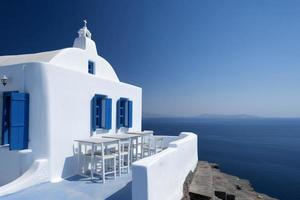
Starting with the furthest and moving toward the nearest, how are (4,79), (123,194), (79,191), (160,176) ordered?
(4,79) → (79,191) → (123,194) → (160,176)

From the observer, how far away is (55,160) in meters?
6.25

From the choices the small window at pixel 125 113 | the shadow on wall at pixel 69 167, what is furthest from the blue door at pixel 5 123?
the small window at pixel 125 113

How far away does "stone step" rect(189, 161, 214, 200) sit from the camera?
19.4ft

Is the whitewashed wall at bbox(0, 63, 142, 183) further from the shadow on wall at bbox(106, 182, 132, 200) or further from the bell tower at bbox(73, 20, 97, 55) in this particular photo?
the bell tower at bbox(73, 20, 97, 55)

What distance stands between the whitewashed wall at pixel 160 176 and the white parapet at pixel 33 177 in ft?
10.5

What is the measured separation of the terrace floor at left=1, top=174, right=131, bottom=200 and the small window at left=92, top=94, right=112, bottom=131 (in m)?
2.26

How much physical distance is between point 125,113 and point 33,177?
Answer: 4.86m

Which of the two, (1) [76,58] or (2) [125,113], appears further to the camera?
(2) [125,113]

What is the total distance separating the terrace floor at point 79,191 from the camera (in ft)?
16.3

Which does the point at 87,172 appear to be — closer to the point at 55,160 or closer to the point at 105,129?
the point at 55,160

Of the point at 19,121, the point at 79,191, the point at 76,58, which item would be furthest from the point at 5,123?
the point at 76,58

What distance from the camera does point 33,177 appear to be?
5695 mm

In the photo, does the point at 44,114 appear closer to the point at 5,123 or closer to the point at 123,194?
the point at 5,123

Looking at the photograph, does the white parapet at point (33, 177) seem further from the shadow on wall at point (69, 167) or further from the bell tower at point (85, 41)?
the bell tower at point (85, 41)
